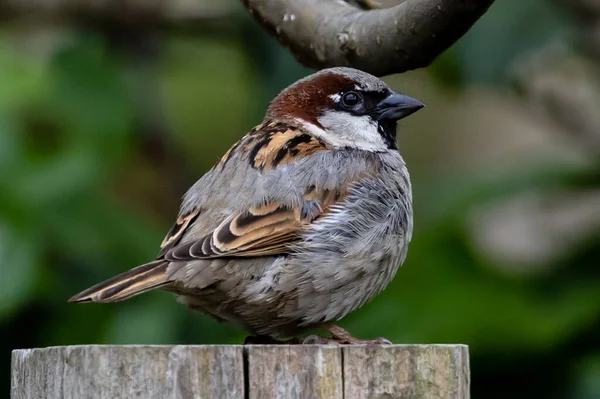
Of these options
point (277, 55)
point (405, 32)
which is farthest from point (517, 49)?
point (405, 32)

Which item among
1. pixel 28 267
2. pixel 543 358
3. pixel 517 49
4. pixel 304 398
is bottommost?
pixel 304 398

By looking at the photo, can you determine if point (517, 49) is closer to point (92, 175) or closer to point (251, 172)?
point (251, 172)

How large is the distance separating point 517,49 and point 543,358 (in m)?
1.22

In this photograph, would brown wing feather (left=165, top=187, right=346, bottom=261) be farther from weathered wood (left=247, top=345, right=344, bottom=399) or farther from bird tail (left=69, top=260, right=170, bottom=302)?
weathered wood (left=247, top=345, right=344, bottom=399)

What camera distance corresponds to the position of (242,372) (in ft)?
7.13

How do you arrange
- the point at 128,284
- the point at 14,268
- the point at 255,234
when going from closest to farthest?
the point at 128,284, the point at 255,234, the point at 14,268

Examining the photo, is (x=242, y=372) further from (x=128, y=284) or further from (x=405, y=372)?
(x=128, y=284)

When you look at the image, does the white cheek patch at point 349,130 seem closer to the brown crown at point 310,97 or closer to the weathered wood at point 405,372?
the brown crown at point 310,97

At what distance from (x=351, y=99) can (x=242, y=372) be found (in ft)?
5.27

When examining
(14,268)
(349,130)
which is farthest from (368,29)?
(14,268)

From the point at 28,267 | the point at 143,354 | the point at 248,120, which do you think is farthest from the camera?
the point at 248,120

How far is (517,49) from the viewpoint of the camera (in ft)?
13.7

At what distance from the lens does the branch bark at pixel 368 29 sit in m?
2.65

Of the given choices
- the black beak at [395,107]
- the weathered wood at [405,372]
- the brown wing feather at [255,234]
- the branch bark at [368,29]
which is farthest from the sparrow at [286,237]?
the weathered wood at [405,372]
